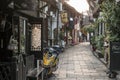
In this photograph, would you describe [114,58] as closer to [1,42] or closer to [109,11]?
[109,11]

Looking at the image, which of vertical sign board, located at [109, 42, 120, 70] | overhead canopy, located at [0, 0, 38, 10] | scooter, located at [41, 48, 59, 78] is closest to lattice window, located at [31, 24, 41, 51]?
scooter, located at [41, 48, 59, 78]

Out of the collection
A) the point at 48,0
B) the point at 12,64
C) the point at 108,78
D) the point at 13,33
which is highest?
the point at 48,0

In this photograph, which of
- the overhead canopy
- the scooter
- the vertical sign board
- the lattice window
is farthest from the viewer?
the vertical sign board

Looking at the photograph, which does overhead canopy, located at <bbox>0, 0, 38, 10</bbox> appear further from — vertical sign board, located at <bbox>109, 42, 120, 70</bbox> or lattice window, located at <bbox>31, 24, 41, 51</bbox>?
vertical sign board, located at <bbox>109, 42, 120, 70</bbox>

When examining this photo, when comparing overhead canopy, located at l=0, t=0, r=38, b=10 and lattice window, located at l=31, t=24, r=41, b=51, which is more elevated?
overhead canopy, located at l=0, t=0, r=38, b=10

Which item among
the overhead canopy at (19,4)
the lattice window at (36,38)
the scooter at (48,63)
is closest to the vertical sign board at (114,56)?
the scooter at (48,63)

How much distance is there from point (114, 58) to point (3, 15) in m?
6.33

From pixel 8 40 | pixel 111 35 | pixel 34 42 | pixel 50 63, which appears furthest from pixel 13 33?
pixel 111 35

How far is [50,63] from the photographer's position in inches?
623

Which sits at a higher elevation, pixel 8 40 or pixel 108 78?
pixel 8 40

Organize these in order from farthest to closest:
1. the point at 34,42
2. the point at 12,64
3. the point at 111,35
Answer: the point at 111,35 < the point at 34,42 < the point at 12,64

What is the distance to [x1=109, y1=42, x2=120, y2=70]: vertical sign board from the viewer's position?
50.8ft

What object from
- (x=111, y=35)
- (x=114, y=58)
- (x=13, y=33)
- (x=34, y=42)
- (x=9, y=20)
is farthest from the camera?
(x=111, y=35)

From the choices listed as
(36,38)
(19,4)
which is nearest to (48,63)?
(36,38)
